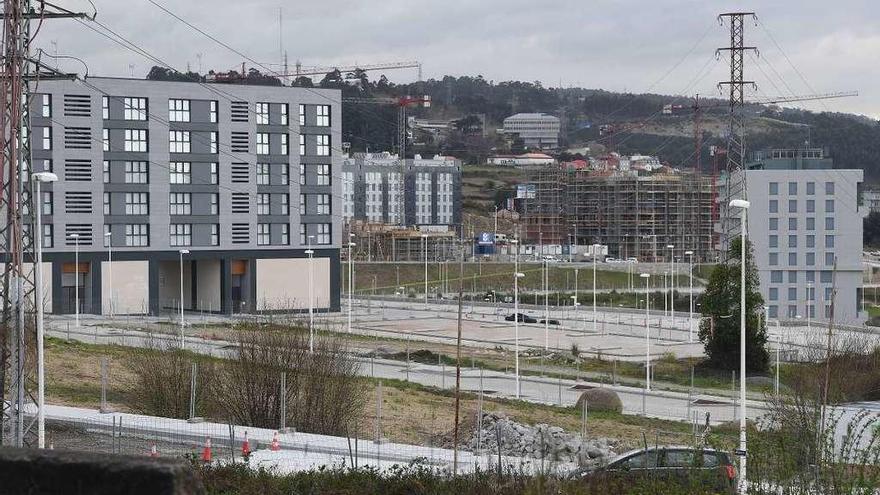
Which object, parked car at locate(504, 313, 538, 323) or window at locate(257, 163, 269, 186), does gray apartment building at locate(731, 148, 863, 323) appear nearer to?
A: parked car at locate(504, 313, 538, 323)

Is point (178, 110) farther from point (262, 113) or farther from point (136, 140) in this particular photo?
point (262, 113)

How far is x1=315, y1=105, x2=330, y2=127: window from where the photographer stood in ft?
215

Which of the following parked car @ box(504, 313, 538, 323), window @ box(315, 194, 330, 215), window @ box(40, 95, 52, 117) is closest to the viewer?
window @ box(40, 95, 52, 117)

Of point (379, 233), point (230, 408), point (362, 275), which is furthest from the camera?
point (379, 233)

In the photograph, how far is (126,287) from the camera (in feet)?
198

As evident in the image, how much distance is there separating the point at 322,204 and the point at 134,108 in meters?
10.5

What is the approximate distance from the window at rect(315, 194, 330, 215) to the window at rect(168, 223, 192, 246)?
6.63m

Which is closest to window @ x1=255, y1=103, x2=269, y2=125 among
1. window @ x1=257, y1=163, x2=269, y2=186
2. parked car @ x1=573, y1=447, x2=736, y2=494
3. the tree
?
window @ x1=257, y1=163, x2=269, y2=186

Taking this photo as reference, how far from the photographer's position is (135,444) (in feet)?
71.3

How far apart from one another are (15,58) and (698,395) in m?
22.9

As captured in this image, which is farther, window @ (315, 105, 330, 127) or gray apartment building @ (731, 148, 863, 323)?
gray apartment building @ (731, 148, 863, 323)

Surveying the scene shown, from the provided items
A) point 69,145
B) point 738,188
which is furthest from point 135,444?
point 738,188

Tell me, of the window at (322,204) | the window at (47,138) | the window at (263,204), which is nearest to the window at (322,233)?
the window at (322,204)

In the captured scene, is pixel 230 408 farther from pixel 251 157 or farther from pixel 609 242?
pixel 609 242
